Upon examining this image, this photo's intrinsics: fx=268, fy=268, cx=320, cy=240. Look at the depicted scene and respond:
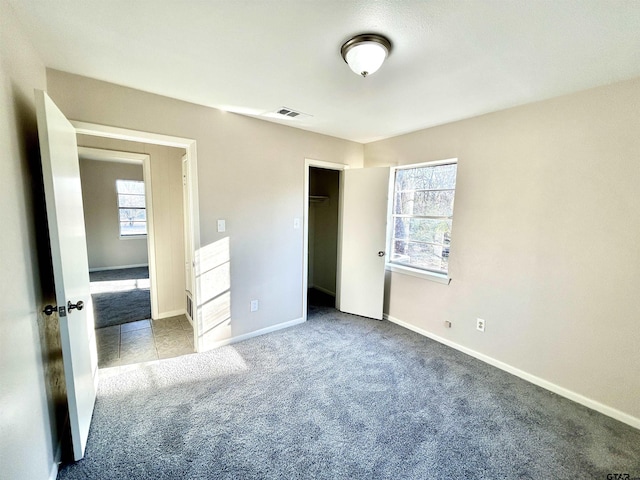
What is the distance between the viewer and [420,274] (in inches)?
128

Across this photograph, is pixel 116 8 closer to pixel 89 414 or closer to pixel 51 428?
pixel 51 428

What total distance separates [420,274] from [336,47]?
2547 mm

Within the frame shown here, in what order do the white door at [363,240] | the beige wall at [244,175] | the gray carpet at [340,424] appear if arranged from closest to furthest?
the gray carpet at [340,424]
the beige wall at [244,175]
the white door at [363,240]

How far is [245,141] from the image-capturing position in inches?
113

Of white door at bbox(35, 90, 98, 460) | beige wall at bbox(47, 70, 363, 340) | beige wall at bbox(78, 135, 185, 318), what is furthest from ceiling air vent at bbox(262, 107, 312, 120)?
white door at bbox(35, 90, 98, 460)

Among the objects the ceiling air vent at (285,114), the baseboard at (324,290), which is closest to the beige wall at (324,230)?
the baseboard at (324,290)

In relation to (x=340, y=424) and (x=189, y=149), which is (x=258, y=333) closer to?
(x=340, y=424)

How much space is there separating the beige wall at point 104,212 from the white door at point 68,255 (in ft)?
17.2

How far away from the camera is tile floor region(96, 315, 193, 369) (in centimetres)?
267

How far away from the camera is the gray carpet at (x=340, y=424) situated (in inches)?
62.1

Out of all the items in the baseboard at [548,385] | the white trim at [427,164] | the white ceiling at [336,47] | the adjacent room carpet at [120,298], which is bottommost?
the baseboard at [548,385]

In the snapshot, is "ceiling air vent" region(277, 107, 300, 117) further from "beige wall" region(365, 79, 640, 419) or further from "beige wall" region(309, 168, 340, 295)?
"beige wall" region(309, 168, 340, 295)

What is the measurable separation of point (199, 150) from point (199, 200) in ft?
1.59

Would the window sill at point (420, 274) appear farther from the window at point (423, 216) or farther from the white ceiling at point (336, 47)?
the white ceiling at point (336, 47)
